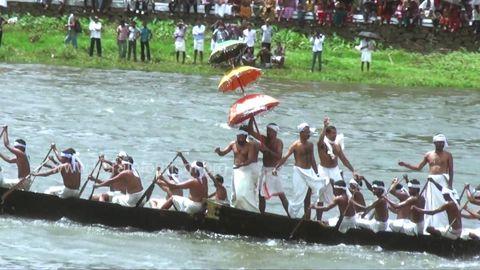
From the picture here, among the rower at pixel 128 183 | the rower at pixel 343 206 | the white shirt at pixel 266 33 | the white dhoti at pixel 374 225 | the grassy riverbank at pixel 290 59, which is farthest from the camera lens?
the white shirt at pixel 266 33

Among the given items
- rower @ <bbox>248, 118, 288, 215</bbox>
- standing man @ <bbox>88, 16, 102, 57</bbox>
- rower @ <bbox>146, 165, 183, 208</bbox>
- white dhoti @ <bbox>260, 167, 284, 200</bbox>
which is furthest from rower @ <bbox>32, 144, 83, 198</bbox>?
standing man @ <bbox>88, 16, 102, 57</bbox>

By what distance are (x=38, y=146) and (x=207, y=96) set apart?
8571 mm

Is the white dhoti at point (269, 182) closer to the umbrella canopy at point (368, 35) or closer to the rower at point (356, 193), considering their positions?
the rower at point (356, 193)

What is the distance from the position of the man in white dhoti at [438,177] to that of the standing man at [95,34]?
23.0 m

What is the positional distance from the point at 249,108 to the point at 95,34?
22.6 m

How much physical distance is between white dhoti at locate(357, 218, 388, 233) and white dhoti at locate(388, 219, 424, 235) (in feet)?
0.57

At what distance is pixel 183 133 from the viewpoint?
31.9m

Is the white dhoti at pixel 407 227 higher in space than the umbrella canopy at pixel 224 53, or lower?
lower

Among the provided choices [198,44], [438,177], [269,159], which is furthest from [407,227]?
[198,44]

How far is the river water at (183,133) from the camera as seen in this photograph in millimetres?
19750

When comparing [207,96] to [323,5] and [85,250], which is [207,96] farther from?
[85,250]

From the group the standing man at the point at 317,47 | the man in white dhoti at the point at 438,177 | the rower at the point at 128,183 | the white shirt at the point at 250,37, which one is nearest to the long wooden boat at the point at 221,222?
the rower at the point at 128,183

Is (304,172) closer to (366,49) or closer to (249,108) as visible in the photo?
(249,108)

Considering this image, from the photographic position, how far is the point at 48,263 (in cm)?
1911
